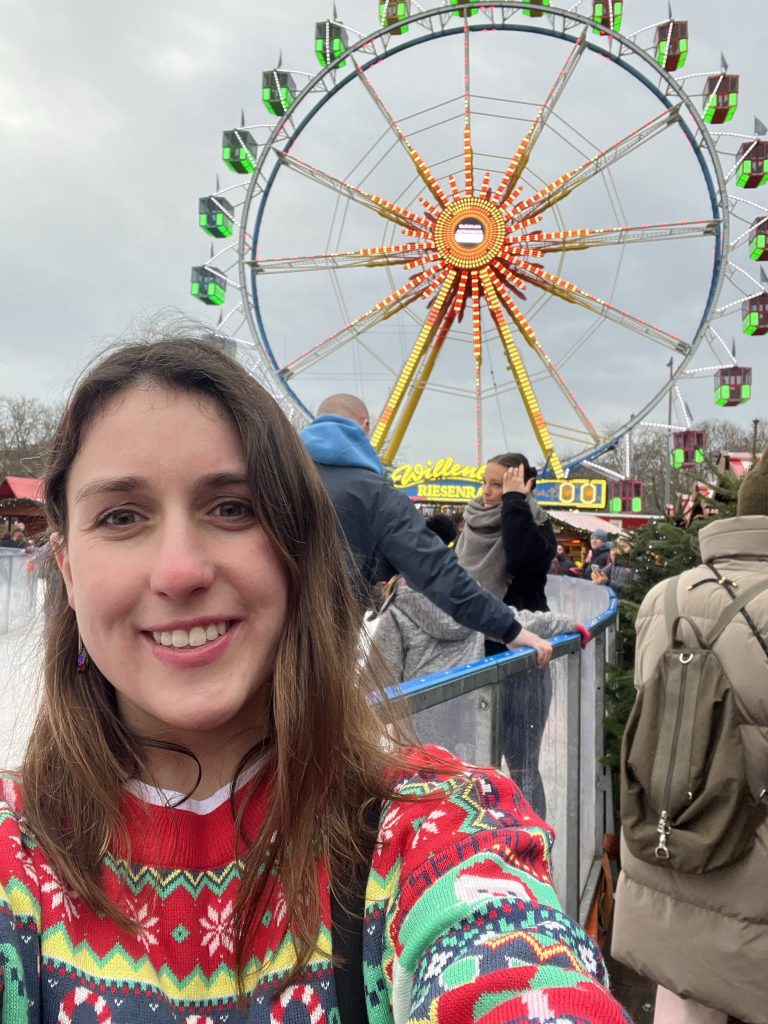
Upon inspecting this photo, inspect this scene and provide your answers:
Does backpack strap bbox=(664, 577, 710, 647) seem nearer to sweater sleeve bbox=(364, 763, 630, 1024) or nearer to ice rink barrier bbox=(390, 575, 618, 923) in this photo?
ice rink barrier bbox=(390, 575, 618, 923)

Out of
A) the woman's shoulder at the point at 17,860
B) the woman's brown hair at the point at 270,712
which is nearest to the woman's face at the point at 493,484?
the woman's brown hair at the point at 270,712

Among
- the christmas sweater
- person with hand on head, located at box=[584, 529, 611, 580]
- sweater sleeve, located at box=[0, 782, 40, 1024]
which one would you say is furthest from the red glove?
person with hand on head, located at box=[584, 529, 611, 580]

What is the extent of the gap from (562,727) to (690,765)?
3.10 feet

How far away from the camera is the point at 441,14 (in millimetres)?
18422

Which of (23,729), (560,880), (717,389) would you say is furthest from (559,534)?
(23,729)

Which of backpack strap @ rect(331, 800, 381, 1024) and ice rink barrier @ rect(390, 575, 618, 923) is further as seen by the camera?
ice rink barrier @ rect(390, 575, 618, 923)

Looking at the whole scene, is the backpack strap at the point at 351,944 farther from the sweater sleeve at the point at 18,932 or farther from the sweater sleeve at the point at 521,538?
the sweater sleeve at the point at 521,538

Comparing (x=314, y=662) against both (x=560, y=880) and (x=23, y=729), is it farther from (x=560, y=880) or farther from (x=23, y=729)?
(x=560, y=880)

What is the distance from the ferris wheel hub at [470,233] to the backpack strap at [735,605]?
59.9ft

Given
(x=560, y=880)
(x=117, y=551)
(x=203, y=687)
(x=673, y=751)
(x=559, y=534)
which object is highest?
(x=117, y=551)

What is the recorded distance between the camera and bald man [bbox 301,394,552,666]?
2967mm

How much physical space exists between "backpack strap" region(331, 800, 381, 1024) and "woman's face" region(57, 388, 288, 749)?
23cm

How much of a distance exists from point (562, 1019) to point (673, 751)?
63.6 inches

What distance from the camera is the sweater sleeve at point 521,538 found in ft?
12.7
